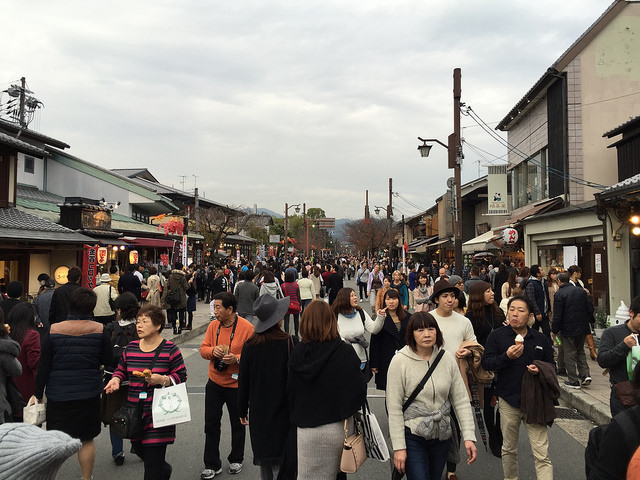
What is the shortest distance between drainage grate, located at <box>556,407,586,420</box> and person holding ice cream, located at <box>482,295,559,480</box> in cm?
296

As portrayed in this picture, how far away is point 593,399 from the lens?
21.8ft

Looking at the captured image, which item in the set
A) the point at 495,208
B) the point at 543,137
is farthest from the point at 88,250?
the point at 543,137

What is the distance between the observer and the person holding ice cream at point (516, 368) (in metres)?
3.97

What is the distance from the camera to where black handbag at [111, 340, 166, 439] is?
374 centimetres

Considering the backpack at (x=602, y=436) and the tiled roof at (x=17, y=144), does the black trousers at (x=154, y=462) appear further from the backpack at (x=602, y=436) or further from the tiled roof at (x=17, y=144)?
the tiled roof at (x=17, y=144)

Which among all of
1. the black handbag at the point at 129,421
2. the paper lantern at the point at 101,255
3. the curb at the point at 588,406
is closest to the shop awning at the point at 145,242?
the paper lantern at the point at 101,255

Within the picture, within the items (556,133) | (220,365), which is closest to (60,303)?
(220,365)

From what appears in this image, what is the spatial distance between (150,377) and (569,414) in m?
5.89

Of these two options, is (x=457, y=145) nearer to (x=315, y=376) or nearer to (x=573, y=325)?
(x=573, y=325)

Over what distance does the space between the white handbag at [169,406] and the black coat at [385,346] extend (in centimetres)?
257

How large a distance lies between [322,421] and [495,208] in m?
19.3

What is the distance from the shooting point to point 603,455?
6.64ft

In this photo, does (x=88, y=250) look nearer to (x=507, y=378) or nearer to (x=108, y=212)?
(x=108, y=212)

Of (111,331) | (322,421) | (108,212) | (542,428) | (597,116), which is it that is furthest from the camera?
(108,212)
